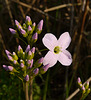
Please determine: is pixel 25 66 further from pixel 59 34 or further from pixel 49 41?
pixel 59 34

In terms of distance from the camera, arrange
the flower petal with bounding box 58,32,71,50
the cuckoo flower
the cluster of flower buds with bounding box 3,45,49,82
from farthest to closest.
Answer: the flower petal with bounding box 58,32,71,50
the cuckoo flower
the cluster of flower buds with bounding box 3,45,49,82

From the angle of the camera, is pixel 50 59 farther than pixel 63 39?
No

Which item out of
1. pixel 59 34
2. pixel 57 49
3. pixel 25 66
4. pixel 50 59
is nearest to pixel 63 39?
pixel 57 49

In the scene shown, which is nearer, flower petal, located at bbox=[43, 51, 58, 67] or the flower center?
flower petal, located at bbox=[43, 51, 58, 67]

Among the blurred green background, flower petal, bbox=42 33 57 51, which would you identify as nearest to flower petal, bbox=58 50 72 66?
flower petal, bbox=42 33 57 51

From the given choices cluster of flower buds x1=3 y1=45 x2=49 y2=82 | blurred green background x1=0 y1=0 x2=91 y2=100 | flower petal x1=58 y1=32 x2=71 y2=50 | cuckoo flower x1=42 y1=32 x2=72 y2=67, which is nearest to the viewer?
cluster of flower buds x1=3 y1=45 x2=49 y2=82

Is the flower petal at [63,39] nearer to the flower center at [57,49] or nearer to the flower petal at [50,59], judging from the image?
the flower center at [57,49]

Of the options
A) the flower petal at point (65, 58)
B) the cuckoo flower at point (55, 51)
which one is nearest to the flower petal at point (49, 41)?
the cuckoo flower at point (55, 51)

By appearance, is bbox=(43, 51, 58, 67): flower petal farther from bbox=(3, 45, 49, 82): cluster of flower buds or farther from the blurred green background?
the blurred green background
